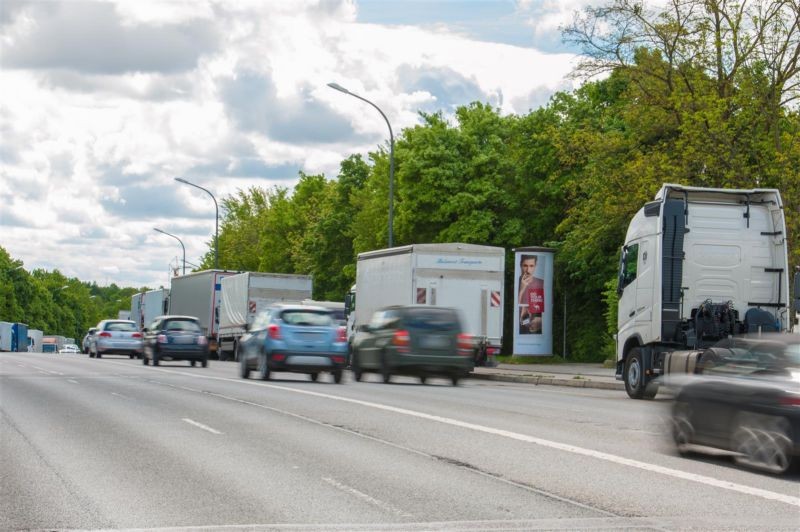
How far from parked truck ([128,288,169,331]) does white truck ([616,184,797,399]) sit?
45.9 m

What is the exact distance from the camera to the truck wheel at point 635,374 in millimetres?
23250

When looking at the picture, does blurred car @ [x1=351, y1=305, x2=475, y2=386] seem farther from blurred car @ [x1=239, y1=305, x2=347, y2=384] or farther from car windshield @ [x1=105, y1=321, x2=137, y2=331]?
car windshield @ [x1=105, y1=321, x2=137, y2=331]

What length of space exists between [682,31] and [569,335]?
1797 centimetres

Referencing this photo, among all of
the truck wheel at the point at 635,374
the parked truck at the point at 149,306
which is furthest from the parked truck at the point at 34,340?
the truck wheel at the point at 635,374

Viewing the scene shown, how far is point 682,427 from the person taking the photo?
12.5 m

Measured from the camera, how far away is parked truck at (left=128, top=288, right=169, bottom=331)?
218ft

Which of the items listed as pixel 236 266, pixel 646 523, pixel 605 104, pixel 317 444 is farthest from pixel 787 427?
pixel 236 266

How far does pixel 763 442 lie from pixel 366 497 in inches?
155

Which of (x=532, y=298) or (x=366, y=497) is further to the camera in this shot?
(x=532, y=298)

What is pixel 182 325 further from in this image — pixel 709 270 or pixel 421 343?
pixel 709 270

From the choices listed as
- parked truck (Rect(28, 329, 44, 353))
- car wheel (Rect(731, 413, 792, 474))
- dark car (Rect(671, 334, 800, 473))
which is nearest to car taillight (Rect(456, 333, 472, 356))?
dark car (Rect(671, 334, 800, 473))

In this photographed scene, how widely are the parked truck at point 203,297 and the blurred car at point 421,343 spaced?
25.5 m

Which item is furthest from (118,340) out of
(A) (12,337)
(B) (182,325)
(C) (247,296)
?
(A) (12,337)

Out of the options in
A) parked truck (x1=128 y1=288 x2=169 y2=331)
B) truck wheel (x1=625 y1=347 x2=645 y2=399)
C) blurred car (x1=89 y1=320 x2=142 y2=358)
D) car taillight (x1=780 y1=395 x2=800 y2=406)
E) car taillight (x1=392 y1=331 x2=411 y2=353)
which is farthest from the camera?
parked truck (x1=128 y1=288 x2=169 y2=331)
